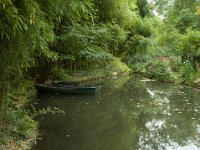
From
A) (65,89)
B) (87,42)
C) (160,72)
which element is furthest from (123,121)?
(160,72)

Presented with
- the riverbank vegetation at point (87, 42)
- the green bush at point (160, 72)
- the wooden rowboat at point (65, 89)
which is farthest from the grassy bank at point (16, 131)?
the green bush at point (160, 72)

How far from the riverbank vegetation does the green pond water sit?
1.37 metres

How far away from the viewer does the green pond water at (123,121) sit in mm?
8203

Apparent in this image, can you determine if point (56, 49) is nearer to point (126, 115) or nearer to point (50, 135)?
point (126, 115)

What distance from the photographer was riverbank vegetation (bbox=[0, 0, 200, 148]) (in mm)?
4551

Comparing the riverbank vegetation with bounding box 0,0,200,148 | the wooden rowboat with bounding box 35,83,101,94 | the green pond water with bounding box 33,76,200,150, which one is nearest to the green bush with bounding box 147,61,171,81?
the riverbank vegetation with bounding box 0,0,200,148

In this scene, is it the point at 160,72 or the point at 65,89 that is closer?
the point at 65,89

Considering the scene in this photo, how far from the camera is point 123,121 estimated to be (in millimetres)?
10336

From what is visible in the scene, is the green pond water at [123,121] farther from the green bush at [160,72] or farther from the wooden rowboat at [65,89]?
the green bush at [160,72]

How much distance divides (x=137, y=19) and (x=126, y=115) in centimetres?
1556

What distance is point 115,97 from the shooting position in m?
14.4

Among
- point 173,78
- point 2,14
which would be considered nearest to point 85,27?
point 173,78

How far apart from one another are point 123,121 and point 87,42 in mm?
5064

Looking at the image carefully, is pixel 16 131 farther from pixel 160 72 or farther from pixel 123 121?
pixel 160 72
